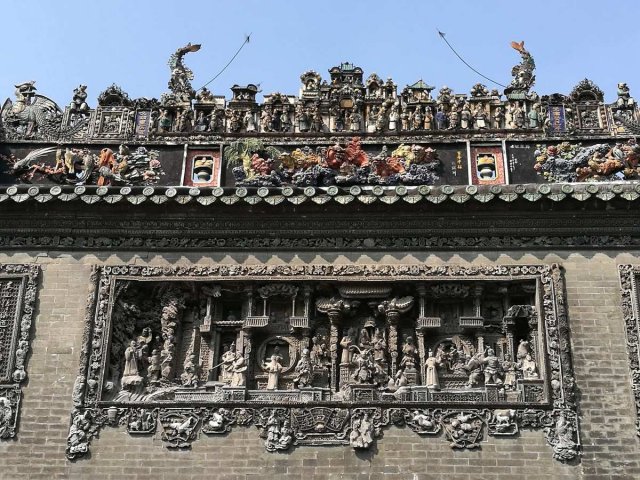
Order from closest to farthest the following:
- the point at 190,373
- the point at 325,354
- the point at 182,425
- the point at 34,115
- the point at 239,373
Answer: the point at 182,425, the point at 239,373, the point at 190,373, the point at 325,354, the point at 34,115

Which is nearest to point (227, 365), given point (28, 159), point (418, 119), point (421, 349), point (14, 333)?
point (421, 349)

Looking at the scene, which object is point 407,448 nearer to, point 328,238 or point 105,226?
point 328,238

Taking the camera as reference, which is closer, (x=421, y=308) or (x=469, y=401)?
(x=469, y=401)

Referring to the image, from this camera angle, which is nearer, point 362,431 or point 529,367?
point 362,431

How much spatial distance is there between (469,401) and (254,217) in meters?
3.91

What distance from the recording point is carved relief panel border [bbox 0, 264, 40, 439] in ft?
40.6

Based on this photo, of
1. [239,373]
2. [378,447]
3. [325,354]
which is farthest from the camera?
[325,354]

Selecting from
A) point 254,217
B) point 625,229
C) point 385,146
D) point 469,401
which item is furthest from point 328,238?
point 625,229

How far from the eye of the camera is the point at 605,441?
11.8m

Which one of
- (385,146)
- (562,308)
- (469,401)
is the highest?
(385,146)

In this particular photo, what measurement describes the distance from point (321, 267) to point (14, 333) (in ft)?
14.0

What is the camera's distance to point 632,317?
12.5 meters

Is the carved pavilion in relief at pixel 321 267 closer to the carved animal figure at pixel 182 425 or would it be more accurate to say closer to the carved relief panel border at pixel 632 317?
the carved animal figure at pixel 182 425

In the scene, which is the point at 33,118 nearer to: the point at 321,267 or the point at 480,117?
the point at 321,267
